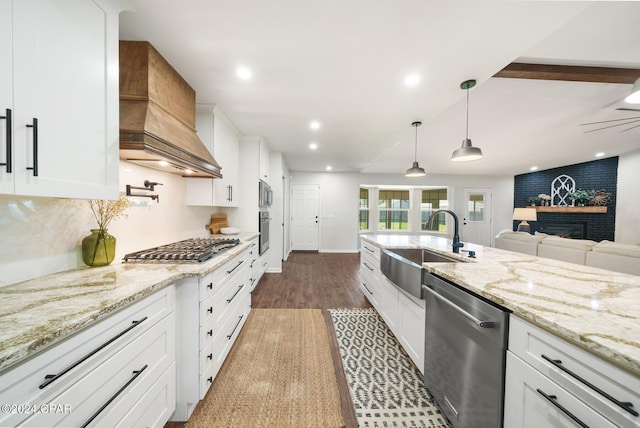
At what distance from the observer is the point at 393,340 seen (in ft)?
7.18

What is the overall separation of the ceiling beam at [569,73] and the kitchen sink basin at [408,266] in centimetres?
175

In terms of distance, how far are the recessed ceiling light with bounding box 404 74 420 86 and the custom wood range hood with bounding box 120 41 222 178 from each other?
190cm

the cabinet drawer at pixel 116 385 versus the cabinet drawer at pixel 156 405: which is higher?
the cabinet drawer at pixel 116 385

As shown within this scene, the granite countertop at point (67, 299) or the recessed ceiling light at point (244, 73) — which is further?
the recessed ceiling light at point (244, 73)

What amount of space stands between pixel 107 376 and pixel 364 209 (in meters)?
6.91

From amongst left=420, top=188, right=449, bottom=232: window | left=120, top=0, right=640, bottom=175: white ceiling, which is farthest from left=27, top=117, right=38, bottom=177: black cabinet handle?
left=420, top=188, right=449, bottom=232: window

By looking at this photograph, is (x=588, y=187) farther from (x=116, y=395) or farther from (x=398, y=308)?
(x=116, y=395)

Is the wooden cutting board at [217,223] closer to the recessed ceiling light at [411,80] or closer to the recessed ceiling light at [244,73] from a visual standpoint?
the recessed ceiling light at [244,73]

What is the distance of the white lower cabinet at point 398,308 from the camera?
1.65m

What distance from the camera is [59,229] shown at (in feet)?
Answer: 3.98

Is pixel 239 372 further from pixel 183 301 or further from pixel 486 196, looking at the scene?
pixel 486 196

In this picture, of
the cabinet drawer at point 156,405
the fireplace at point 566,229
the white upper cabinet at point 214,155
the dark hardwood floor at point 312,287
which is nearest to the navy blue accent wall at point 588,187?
the fireplace at point 566,229

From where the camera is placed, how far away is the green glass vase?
51.6 inches

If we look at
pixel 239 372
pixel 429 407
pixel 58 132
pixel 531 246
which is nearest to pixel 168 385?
pixel 239 372
